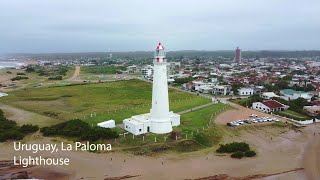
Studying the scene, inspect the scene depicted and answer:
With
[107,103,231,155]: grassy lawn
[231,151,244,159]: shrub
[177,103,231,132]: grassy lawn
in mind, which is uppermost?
[177,103,231,132]: grassy lawn

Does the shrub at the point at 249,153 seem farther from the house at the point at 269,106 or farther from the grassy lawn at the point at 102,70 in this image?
the grassy lawn at the point at 102,70

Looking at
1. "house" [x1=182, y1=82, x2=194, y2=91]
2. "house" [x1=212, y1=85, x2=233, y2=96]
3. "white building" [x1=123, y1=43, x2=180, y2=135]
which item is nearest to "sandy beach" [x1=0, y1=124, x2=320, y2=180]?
"white building" [x1=123, y1=43, x2=180, y2=135]

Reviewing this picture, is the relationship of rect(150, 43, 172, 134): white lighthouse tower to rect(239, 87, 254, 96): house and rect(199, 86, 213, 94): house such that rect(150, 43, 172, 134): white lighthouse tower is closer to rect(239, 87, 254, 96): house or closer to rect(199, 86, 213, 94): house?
rect(199, 86, 213, 94): house

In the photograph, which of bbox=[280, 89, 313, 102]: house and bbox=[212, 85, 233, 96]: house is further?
bbox=[212, 85, 233, 96]: house

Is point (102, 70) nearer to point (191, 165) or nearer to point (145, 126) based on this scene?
point (145, 126)

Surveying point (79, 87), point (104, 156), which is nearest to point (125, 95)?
point (79, 87)

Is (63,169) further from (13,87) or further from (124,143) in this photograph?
(13,87)
